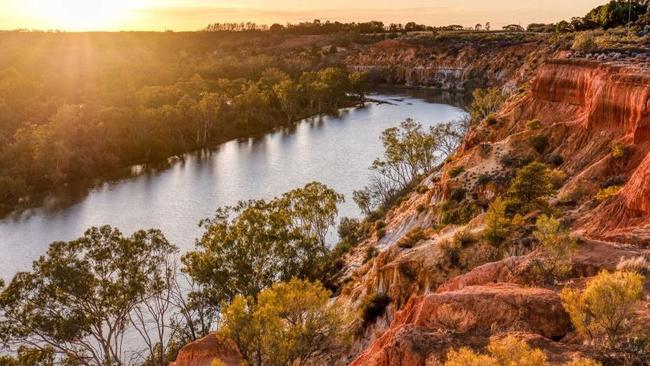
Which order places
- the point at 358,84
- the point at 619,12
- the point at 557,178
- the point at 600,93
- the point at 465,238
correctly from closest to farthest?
the point at 465,238 < the point at 557,178 < the point at 600,93 < the point at 619,12 < the point at 358,84

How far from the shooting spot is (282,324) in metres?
22.0

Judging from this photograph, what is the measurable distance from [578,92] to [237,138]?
7074 cm

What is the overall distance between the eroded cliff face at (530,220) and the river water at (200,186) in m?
21.0

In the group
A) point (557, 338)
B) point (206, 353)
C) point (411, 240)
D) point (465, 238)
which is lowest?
point (206, 353)

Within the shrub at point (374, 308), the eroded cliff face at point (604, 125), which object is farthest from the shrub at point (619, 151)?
the shrub at point (374, 308)

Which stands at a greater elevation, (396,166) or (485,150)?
(485,150)

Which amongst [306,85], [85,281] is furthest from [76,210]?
[306,85]

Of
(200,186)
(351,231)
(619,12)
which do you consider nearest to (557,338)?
(351,231)

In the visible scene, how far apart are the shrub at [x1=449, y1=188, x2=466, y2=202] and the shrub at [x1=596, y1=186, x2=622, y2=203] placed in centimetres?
1224

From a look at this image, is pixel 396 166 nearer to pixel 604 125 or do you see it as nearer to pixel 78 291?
pixel 604 125

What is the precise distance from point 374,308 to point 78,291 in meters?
15.9

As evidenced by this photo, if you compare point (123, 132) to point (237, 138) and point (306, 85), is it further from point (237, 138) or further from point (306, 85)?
point (306, 85)

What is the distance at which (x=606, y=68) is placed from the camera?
39.0 meters

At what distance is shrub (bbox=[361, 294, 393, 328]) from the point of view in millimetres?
28844
